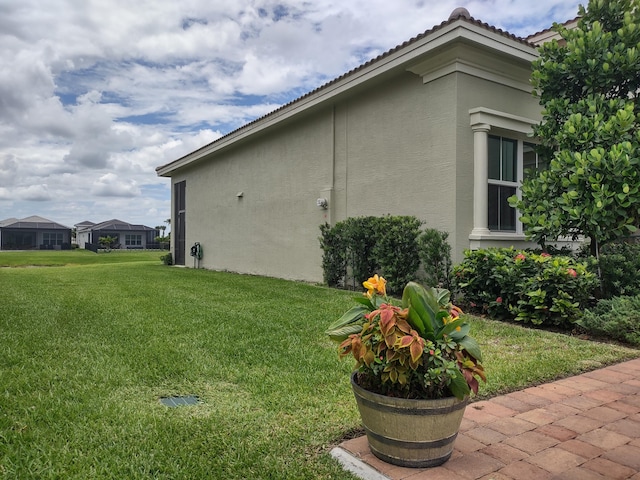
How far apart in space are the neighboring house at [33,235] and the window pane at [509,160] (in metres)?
48.2

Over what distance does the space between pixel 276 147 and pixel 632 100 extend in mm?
7695

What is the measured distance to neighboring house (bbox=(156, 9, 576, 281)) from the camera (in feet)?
23.5

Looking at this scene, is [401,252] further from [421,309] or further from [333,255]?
[421,309]

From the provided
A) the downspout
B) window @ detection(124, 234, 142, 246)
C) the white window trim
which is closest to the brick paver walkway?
the white window trim

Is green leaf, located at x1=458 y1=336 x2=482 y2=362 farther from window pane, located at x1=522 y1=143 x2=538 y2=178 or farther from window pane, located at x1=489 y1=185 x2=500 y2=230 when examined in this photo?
window pane, located at x1=522 y1=143 x2=538 y2=178

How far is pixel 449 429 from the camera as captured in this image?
7.18 ft

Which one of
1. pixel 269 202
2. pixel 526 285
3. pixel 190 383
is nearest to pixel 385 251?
pixel 526 285

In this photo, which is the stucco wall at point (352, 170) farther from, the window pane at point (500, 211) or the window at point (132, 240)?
the window at point (132, 240)

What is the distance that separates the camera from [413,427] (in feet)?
7.04

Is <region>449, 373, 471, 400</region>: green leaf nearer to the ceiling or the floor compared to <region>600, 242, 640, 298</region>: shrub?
nearer to the floor

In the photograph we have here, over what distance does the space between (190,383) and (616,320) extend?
427 cm

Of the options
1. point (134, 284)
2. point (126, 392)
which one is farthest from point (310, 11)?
point (126, 392)

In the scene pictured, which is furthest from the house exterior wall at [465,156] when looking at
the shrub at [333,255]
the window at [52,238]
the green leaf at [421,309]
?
the window at [52,238]

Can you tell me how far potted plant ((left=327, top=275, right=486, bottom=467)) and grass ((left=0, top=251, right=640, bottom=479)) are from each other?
331 millimetres
